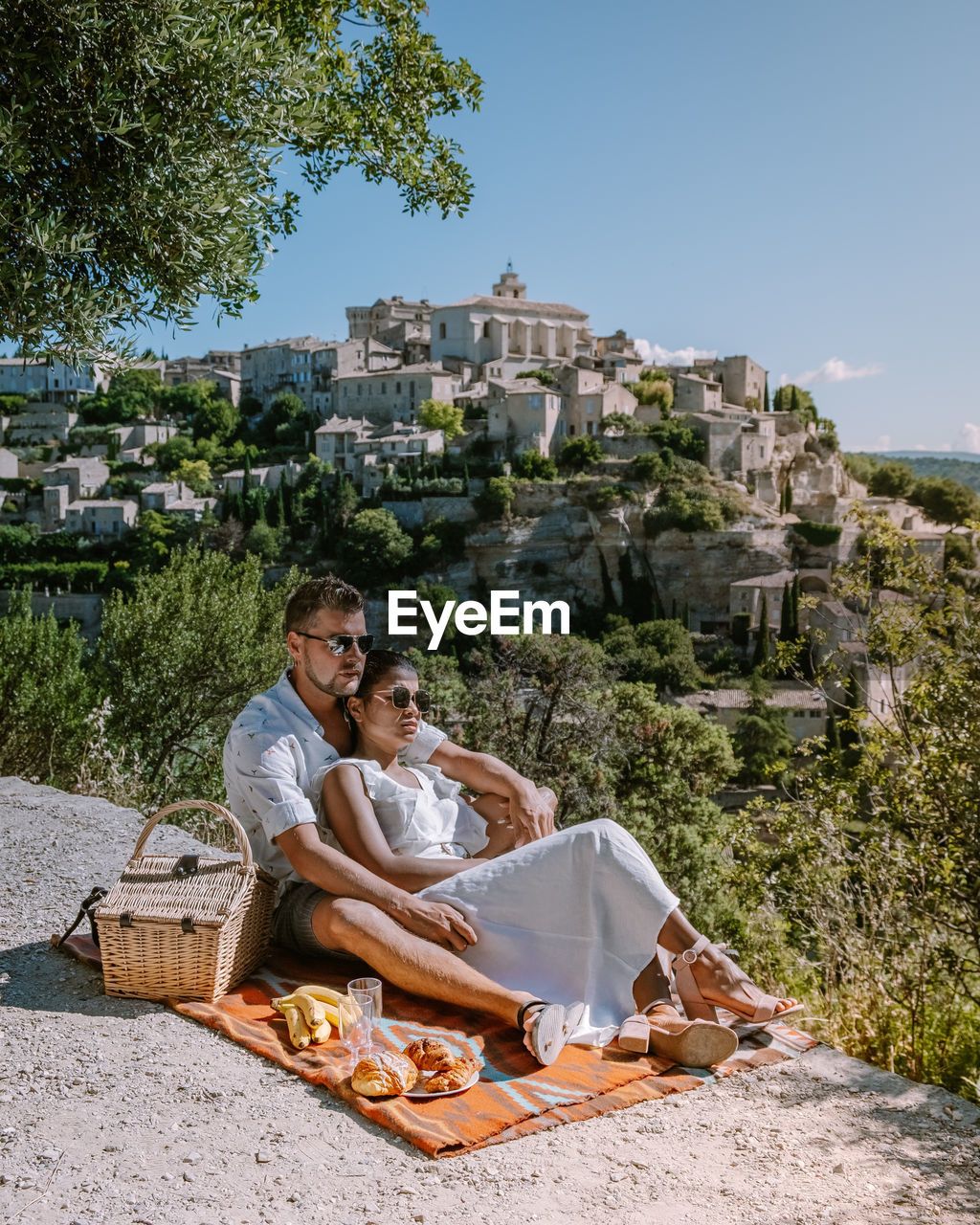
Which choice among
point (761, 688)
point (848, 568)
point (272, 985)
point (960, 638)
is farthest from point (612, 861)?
point (761, 688)

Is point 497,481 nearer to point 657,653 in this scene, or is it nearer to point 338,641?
point 657,653

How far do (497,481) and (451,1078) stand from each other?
153 feet

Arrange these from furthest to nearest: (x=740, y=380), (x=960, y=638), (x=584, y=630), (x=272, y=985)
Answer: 1. (x=740, y=380)
2. (x=584, y=630)
3. (x=960, y=638)
4. (x=272, y=985)

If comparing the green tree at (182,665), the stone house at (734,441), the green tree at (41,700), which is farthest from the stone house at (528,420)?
the green tree at (41,700)

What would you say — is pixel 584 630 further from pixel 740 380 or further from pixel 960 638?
pixel 960 638

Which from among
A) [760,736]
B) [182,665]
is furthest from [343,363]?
[182,665]

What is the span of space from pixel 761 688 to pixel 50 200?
33.3m

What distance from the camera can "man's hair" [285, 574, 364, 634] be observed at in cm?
328

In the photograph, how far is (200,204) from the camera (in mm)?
4094

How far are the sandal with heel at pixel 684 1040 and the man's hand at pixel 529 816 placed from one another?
707mm

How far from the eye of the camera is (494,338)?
62.7 metres

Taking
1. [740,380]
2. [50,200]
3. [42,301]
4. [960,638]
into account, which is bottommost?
[960,638]

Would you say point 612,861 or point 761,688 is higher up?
point 612,861

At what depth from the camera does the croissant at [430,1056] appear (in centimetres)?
255
